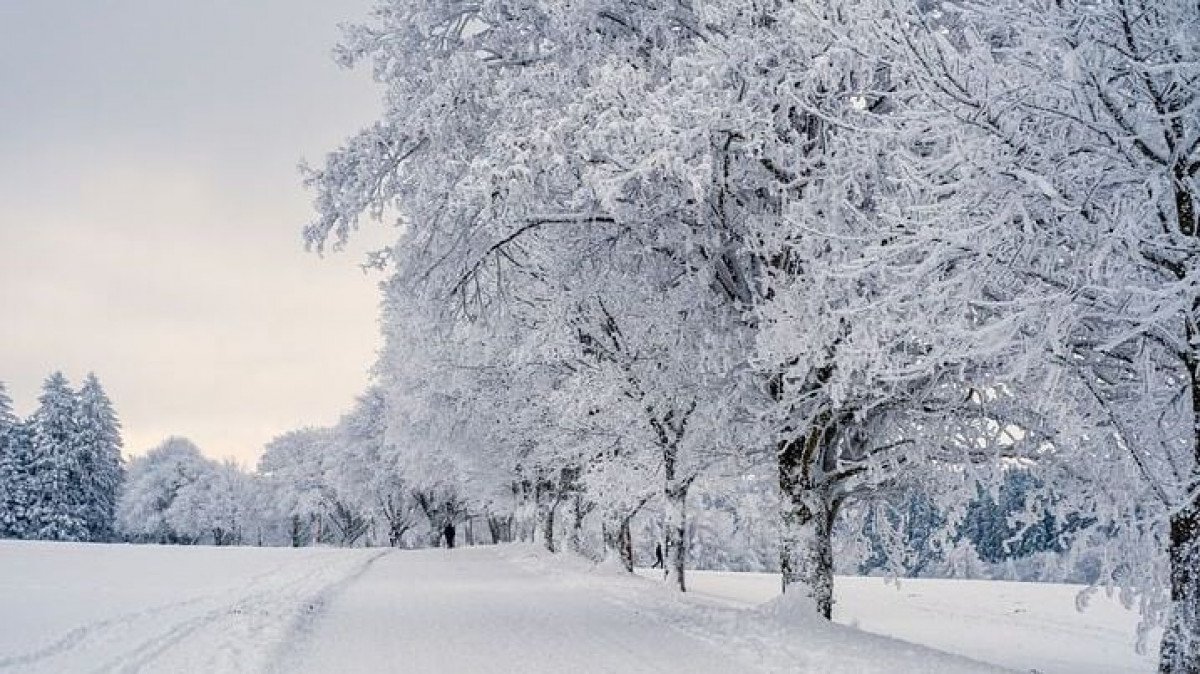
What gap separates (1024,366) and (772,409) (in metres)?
5.34

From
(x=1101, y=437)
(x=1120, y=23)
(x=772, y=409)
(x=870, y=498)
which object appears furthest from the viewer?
(x=870, y=498)

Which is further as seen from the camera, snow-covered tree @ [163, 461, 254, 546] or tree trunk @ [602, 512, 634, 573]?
snow-covered tree @ [163, 461, 254, 546]

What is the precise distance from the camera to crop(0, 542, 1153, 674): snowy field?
8.87 m

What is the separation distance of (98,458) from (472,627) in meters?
65.2

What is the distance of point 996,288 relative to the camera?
7492mm

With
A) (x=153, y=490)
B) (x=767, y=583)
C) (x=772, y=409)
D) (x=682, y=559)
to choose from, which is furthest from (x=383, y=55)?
(x=153, y=490)

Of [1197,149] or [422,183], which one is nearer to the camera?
[1197,149]

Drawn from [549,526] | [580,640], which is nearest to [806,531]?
[580,640]

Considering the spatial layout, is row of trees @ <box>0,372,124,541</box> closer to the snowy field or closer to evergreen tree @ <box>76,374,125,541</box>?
evergreen tree @ <box>76,374,125,541</box>

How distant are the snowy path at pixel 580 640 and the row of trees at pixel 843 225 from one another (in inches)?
59.9

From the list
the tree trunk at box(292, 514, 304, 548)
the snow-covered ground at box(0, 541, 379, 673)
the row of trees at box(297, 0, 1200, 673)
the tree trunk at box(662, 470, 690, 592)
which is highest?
the row of trees at box(297, 0, 1200, 673)

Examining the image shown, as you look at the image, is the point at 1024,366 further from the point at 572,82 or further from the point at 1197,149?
the point at 572,82

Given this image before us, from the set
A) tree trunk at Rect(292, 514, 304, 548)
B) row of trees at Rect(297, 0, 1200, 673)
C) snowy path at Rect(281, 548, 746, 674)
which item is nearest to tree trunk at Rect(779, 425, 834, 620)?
row of trees at Rect(297, 0, 1200, 673)

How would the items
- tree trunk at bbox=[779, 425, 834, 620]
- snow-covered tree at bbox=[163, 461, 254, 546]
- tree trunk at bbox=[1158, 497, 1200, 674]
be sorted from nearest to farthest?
tree trunk at bbox=[1158, 497, 1200, 674] → tree trunk at bbox=[779, 425, 834, 620] → snow-covered tree at bbox=[163, 461, 254, 546]
